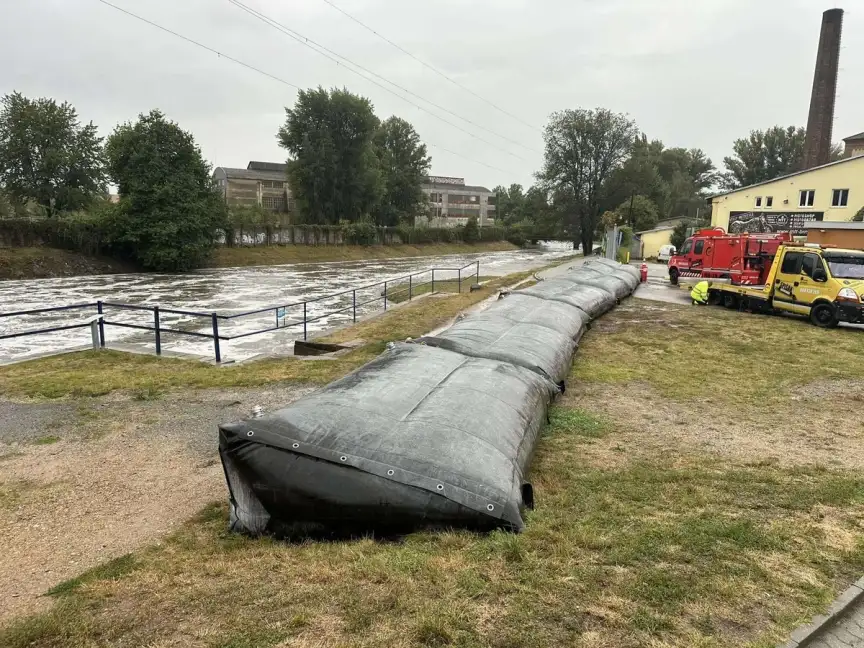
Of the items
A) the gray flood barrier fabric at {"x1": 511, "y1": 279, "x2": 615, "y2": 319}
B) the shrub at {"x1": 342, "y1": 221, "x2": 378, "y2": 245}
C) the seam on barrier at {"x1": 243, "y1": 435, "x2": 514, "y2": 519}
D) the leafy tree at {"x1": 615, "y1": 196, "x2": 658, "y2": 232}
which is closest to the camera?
the seam on barrier at {"x1": 243, "y1": 435, "x2": 514, "y2": 519}

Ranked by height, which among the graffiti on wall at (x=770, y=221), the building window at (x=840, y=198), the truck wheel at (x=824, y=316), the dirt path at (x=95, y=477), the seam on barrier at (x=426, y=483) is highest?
the building window at (x=840, y=198)

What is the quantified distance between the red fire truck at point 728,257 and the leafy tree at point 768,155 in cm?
5829

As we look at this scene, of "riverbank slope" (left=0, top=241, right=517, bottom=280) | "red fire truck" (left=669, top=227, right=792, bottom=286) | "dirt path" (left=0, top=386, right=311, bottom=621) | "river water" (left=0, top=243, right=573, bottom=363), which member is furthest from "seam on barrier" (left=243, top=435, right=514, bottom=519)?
"riverbank slope" (left=0, top=241, right=517, bottom=280)

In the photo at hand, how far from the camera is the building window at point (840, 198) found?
3097 cm

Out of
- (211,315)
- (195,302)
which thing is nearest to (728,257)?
(211,315)

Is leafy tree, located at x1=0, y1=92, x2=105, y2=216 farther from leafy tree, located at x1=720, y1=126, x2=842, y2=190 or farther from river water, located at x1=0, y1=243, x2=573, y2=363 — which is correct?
leafy tree, located at x1=720, y1=126, x2=842, y2=190

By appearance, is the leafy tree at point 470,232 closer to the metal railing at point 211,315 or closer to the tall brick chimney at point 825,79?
the tall brick chimney at point 825,79

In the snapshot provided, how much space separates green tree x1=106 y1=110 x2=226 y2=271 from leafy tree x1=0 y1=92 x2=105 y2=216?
38.8ft

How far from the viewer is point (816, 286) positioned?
13828mm

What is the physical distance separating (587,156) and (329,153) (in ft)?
87.6

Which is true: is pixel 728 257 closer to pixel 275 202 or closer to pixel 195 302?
pixel 195 302

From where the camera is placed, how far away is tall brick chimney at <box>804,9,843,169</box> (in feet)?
135

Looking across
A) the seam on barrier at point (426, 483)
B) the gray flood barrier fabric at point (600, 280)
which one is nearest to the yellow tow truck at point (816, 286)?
the gray flood barrier fabric at point (600, 280)

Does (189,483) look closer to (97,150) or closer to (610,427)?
(610,427)
